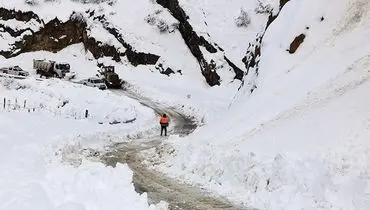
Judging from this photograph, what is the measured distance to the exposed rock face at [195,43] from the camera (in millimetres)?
51250

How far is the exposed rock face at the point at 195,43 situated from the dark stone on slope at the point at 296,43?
27.2 meters

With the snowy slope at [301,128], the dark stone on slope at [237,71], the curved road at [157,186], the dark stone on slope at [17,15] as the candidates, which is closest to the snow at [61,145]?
the curved road at [157,186]

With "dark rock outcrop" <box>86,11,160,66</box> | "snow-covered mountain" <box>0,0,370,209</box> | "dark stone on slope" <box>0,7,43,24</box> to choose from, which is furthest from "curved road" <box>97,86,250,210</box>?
"dark stone on slope" <box>0,7,43,24</box>

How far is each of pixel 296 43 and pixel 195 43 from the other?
32.6m

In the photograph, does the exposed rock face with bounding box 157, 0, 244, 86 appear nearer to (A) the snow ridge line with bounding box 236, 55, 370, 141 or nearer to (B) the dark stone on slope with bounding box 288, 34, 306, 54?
(B) the dark stone on slope with bounding box 288, 34, 306, 54

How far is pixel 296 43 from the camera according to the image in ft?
73.4

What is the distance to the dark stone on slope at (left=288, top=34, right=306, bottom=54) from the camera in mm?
22220

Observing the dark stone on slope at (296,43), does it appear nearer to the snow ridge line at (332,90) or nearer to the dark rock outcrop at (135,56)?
the snow ridge line at (332,90)

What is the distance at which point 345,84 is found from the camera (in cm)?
1716

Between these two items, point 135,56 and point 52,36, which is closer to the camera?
point 135,56

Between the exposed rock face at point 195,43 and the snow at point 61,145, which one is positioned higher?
the exposed rock face at point 195,43

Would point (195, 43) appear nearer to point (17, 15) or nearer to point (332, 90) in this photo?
point (17, 15)

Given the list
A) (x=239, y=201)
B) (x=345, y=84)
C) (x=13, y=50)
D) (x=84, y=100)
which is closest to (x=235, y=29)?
(x=13, y=50)

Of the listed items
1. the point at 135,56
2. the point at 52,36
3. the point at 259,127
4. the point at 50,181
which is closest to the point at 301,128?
the point at 259,127
